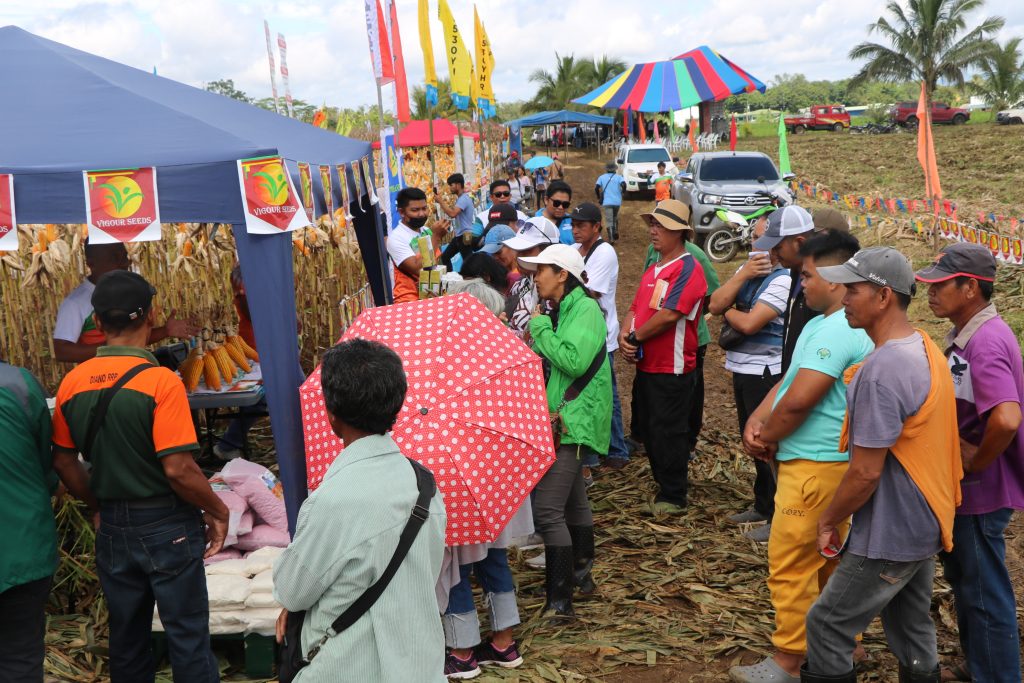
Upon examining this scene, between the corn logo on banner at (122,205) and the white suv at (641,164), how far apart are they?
2213cm

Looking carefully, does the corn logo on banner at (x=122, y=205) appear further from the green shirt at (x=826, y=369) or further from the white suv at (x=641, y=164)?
the white suv at (x=641, y=164)

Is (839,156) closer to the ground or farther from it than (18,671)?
farther from it

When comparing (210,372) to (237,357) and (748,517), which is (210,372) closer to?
(237,357)

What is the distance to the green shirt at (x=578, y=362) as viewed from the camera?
423 cm

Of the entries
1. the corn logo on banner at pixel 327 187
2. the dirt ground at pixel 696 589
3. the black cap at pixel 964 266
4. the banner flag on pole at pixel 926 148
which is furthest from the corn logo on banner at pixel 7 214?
the banner flag on pole at pixel 926 148

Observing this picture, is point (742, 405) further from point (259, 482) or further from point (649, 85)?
point (649, 85)

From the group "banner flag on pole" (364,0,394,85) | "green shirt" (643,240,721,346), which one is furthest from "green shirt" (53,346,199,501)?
"banner flag on pole" (364,0,394,85)

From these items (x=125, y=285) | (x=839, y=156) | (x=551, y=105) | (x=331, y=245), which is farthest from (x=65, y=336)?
(x=551, y=105)

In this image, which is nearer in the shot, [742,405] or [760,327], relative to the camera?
[760,327]

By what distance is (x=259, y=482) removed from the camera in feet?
16.4

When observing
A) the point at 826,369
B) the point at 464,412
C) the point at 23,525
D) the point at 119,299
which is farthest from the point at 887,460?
the point at 23,525

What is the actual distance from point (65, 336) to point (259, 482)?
1.43 meters

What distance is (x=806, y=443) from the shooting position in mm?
3537

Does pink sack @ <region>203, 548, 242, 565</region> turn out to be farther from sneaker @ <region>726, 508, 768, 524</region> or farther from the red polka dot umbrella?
sneaker @ <region>726, 508, 768, 524</region>
